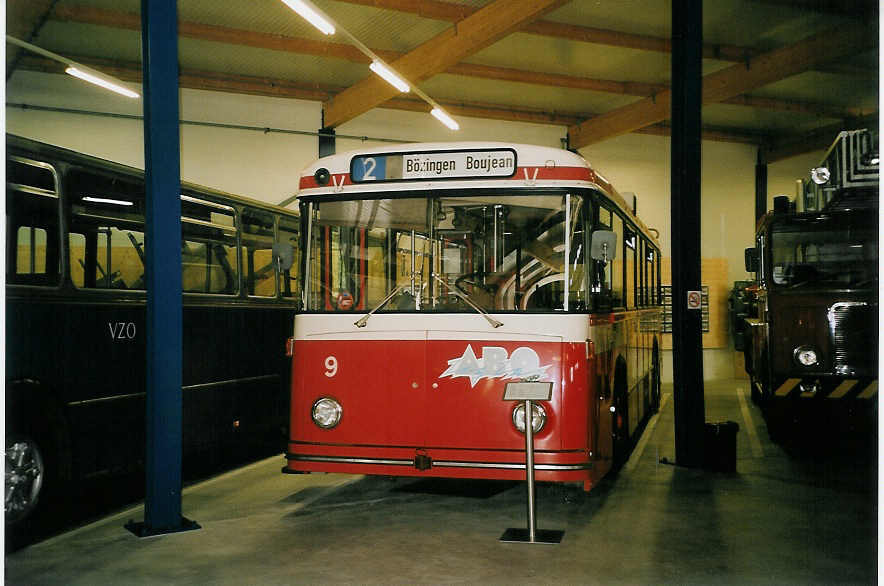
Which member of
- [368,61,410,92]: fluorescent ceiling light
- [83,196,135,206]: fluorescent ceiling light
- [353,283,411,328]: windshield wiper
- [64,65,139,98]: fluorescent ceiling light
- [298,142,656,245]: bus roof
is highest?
[368,61,410,92]: fluorescent ceiling light

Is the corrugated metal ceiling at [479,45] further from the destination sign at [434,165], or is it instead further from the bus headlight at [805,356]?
the destination sign at [434,165]

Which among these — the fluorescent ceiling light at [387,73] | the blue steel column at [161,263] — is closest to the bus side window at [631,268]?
the blue steel column at [161,263]

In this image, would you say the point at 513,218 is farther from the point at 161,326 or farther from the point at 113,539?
the point at 113,539

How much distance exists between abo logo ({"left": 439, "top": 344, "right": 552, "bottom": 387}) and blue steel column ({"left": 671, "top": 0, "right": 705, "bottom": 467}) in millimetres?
3310

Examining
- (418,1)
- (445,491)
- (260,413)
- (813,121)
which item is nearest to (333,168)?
(445,491)

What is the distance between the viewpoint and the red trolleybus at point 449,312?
6398 mm

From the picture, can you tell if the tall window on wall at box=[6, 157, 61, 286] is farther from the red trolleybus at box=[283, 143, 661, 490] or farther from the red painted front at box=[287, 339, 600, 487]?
the red painted front at box=[287, 339, 600, 487]

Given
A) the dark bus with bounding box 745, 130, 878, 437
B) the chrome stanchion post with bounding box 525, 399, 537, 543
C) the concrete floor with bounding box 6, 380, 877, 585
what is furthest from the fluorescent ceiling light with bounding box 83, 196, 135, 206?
the dark bus with bounding box 745, 130, 878, 437

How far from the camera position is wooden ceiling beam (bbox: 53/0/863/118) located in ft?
43.8

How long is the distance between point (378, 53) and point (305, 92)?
7.58 ft

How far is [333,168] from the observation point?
688 centimetres

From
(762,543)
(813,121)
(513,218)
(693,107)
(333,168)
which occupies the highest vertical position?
(813,121)

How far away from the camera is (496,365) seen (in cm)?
645

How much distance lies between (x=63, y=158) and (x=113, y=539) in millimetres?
2941
